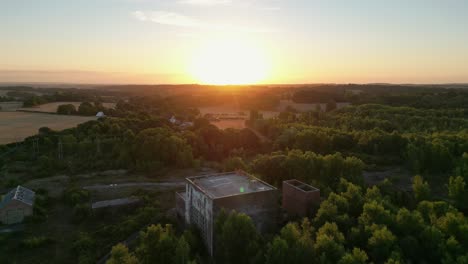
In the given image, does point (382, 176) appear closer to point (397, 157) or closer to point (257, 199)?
point (397, 157)

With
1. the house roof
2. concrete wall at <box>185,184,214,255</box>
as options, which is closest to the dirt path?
the house roof

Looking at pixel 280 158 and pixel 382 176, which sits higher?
pixel 280 158

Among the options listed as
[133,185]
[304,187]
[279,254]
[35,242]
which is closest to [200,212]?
[279,254]

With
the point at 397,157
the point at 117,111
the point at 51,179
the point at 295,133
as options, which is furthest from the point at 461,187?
the point at 117,111

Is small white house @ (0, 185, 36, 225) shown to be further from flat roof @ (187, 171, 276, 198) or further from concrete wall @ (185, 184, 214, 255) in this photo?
flat roof @ (187, 171, 276, 198)

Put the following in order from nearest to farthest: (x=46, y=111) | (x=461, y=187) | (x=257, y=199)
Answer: (x=257, y=199) → (x=461, y=187) → (x=46, y=111)

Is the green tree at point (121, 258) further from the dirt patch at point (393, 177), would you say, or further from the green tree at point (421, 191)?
the dirt patch at point (393, 177)

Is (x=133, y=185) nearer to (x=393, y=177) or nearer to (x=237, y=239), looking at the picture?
(x=237, y=239)
